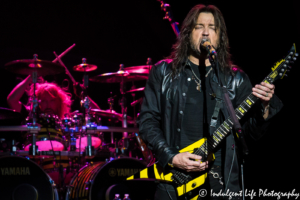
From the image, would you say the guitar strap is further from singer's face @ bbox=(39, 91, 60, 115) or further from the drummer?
singer's face @ bbox=(39, 91, 60, 115)

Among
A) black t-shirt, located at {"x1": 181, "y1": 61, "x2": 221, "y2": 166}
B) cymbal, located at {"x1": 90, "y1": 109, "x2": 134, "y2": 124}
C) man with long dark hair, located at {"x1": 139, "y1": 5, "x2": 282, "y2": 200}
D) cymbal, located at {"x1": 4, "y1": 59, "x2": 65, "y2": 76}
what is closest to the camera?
man with long dark hair, located at {"x1": 139, "y1": 5, "x2": 282, "y2": 200}

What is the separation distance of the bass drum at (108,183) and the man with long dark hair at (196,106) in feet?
6.62

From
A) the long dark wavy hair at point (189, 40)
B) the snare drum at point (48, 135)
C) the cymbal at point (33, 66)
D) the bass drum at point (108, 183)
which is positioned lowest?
the bass drum at point (108, 183)

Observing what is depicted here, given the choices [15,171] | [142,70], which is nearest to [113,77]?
[142,70]

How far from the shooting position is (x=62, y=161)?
4.74 meters

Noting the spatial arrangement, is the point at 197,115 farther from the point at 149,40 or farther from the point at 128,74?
the point at 149,40

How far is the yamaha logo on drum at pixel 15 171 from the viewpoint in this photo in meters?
3.86

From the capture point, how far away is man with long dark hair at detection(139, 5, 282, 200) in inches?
83.9

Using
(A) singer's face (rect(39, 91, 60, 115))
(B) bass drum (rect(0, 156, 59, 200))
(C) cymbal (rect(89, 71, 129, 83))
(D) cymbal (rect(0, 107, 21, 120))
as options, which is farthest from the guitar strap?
(A) singer's face (rect(39, 91, 60, 115))

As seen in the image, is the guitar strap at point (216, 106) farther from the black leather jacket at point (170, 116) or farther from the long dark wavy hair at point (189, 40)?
the long dark wavy hair at point (189, 40)

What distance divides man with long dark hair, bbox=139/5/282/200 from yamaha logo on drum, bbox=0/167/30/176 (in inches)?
86.7

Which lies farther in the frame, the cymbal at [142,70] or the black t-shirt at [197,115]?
the cymbal at [142,70]

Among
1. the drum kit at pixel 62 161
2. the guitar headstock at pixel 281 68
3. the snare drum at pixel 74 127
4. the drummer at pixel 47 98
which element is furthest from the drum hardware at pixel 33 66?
the guitar headstock at pixel 281 68

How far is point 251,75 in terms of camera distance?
427 centimetres
